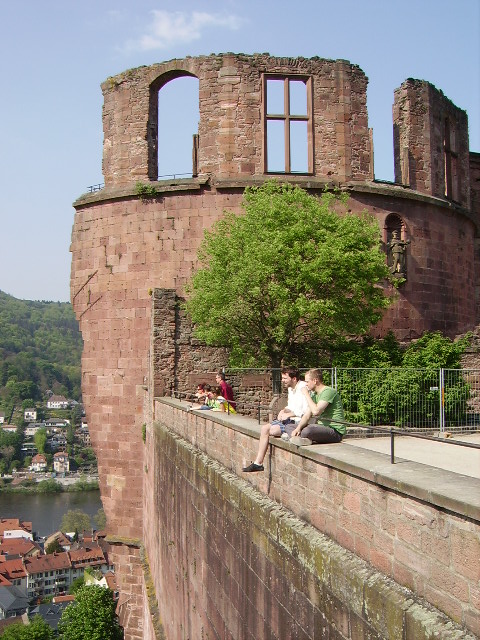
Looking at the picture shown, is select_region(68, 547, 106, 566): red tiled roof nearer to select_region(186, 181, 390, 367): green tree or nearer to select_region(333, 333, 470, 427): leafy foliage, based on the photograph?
select_region(186, 181, 390, 367): green tree

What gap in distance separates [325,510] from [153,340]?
12.3m

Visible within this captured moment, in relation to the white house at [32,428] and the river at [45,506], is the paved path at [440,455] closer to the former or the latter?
the river at [45,506]

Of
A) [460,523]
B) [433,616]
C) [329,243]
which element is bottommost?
[433,616]

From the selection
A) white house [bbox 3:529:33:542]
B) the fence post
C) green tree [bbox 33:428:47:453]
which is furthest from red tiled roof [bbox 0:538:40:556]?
the fence post

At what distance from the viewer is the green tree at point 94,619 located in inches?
1115

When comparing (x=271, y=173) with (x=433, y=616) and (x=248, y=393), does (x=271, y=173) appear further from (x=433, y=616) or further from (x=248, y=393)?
(x=433, y=616)

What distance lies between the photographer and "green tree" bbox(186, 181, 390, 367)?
1559 centimetres

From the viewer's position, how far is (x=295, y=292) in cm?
1598

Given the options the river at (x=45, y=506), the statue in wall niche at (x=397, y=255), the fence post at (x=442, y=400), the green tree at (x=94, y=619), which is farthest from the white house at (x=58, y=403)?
the fence post at (x=442, y=400)

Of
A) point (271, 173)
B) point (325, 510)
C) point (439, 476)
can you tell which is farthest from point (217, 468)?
point (271, 173)

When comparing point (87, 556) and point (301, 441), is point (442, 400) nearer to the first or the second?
point (301, 441)

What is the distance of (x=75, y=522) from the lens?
96.8 m

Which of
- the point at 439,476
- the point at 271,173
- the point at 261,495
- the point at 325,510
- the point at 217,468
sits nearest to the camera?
the point at 439,476

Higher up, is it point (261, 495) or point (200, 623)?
point (261, 495)
